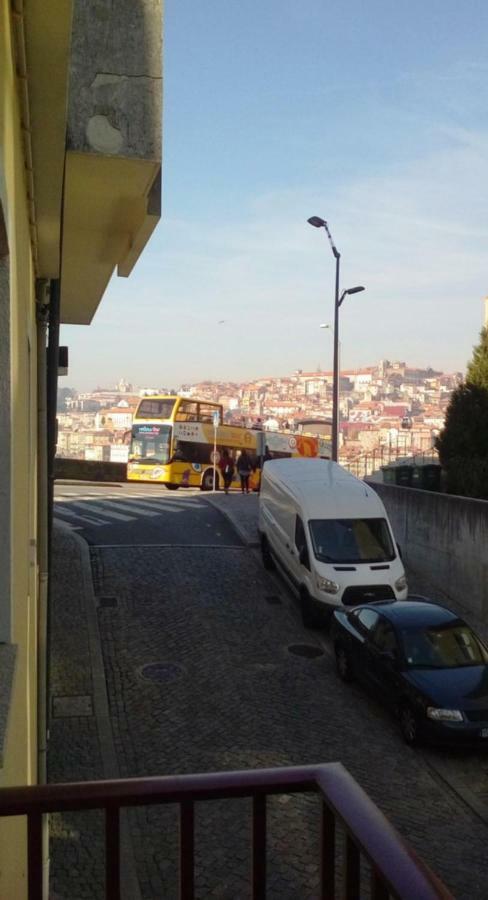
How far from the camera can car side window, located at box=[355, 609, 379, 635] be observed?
11180 millimetres

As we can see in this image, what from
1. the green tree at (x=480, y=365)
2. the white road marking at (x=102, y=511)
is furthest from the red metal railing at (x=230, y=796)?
the white road marking at (x=102, y=511)

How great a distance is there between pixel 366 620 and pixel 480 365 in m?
8.76

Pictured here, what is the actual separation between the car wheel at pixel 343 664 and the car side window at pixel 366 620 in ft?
1.44

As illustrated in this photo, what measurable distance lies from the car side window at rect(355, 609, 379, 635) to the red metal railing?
30.7ft

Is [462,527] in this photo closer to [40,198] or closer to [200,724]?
[200,724]

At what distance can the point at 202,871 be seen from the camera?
6410 millimetres

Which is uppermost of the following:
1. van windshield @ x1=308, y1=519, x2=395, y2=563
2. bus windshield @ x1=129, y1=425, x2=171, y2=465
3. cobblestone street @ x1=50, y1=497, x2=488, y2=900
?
bus windshield @ x1=129, y1=425, x2=171, y2=465

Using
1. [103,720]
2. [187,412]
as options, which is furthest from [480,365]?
[187,412]

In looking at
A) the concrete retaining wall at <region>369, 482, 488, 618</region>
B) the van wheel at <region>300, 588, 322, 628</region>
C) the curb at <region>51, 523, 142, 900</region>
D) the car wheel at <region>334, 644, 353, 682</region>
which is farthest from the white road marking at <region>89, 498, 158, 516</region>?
the car wheel at <region>334, 644, 353, 682</region>

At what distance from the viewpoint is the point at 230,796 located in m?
1.90

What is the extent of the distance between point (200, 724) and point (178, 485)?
24.1m

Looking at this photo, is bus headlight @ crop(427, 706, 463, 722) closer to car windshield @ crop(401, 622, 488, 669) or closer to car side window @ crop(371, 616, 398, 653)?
car windshield @ crop(401, 622, 488, 669)

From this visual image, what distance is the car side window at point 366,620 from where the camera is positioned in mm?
11180

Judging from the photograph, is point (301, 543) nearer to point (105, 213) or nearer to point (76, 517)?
point (76, 517)
